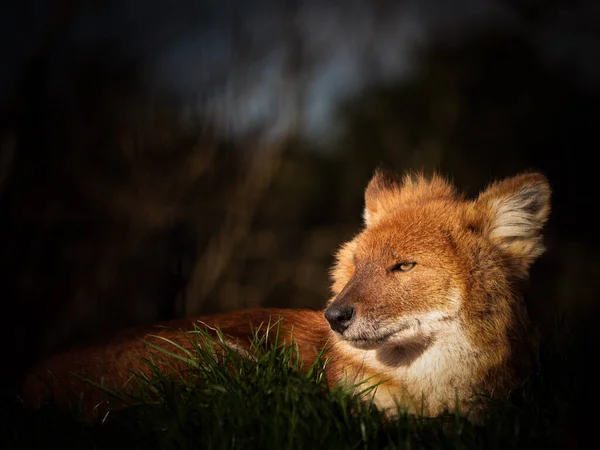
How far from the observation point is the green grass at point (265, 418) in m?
3.36

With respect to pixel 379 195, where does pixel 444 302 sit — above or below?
below

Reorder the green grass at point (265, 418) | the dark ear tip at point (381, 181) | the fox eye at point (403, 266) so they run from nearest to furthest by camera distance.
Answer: the green grass at point (265, 418) < the fox eye at point (403, 266) < the dark ear tip at point (381, 181)

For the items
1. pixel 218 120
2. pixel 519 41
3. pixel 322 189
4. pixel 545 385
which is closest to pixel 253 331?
pixel 545 385

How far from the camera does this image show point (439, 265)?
3.90 m

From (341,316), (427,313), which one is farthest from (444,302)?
(341,316)

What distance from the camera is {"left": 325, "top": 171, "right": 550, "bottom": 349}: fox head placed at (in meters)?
3.80

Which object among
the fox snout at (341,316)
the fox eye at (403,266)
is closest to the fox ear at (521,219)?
the fox eye at (403,266)

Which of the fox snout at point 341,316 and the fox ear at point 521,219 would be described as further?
the fox ear at point 521,219

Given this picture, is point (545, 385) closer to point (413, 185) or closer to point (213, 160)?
point (413, 185)

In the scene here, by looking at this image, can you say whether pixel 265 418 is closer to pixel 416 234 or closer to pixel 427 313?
pixel 427 313

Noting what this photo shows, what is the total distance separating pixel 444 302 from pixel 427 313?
108mm

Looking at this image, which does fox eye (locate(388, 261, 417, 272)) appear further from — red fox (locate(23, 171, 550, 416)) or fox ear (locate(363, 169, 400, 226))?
fox ear (locate(363, 169, 400, 226))

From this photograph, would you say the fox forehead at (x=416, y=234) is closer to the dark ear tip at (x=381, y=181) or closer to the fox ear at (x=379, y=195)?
the fox ear at (x=379, y=195)

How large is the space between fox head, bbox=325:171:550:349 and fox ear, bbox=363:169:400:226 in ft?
0.49
